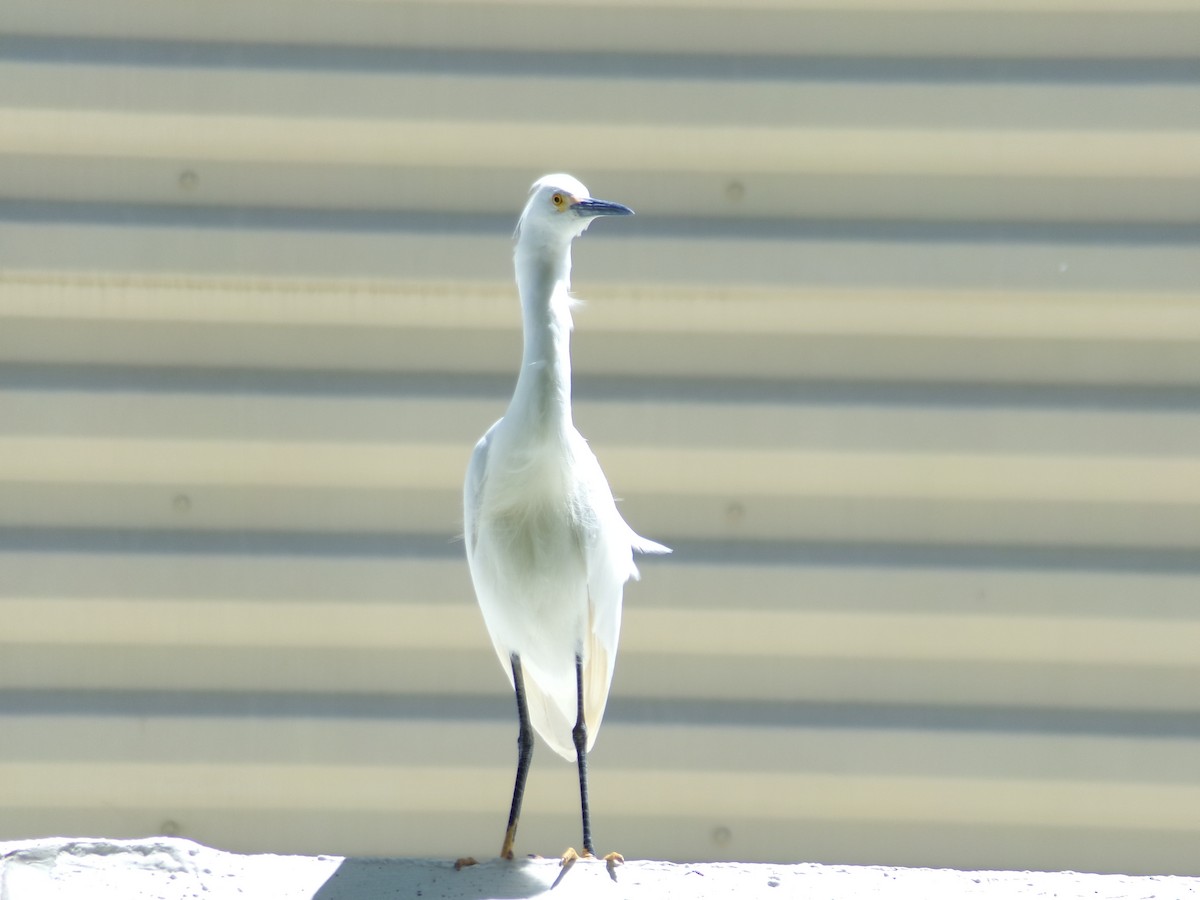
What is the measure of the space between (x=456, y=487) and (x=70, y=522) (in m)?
0.71

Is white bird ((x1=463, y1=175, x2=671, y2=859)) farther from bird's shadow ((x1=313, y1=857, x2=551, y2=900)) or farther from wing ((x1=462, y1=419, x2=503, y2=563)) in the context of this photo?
bird's shadow ((x1=313, y1=857, x2=551, y2=900))

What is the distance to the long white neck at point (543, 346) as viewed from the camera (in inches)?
72.3

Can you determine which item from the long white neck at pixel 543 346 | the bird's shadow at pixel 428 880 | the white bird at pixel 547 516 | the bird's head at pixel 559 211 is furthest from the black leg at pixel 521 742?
the bird's head at pixel 559 211

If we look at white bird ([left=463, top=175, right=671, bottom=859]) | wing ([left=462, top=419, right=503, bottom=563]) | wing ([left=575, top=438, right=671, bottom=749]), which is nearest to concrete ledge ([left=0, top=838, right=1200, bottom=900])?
white bird ([left=463, top=175, right=671, bottom=859])

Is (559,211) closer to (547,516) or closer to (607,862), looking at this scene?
(547,516)

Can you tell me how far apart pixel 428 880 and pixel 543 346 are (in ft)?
2.48

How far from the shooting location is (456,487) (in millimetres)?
2312

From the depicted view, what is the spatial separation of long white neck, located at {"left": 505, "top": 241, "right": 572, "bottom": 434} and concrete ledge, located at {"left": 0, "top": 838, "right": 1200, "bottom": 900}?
24.8 inches

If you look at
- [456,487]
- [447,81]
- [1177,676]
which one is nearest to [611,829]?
[456,487]

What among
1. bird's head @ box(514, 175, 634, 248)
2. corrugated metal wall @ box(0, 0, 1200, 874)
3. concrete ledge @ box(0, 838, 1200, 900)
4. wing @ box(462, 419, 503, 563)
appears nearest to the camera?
concrete ledge @ box(0, 838, 1200, 900)

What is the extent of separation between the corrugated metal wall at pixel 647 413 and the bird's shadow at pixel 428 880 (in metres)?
0.61

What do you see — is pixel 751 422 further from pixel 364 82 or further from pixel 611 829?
pixel 364 82

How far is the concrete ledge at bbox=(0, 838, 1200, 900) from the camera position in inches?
61.6

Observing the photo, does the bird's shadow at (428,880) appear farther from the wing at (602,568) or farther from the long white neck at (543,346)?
the long white neck at (543,346)
